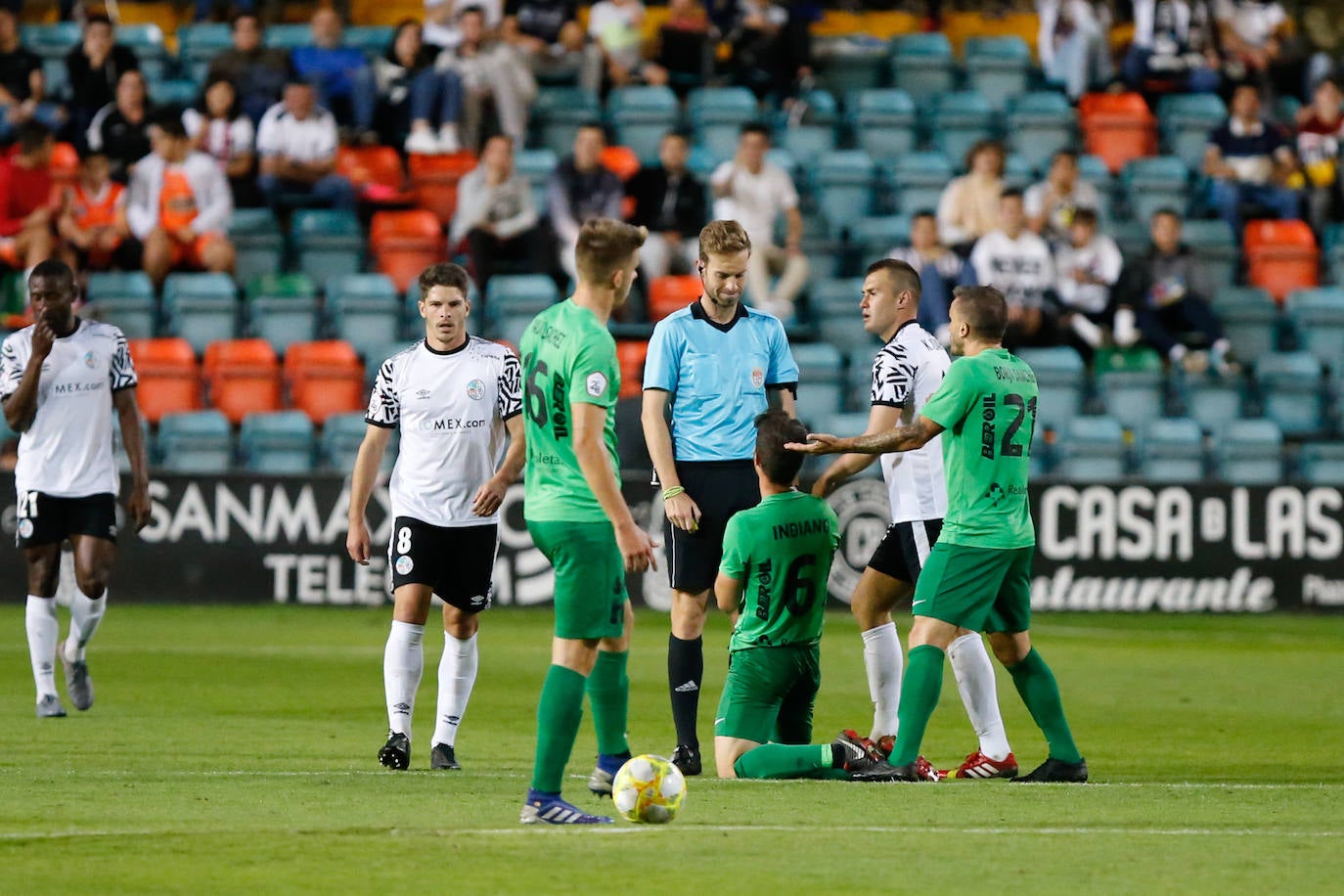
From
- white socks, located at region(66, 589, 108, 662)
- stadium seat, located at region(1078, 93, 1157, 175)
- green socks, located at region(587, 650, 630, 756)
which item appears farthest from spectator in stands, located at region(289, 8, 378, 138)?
green socks, located at region(587, 650, 630, 756)

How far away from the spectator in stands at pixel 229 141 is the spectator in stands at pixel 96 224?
1.07 metres

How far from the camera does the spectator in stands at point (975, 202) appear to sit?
19.5 metres

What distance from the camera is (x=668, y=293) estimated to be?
18.8 metres

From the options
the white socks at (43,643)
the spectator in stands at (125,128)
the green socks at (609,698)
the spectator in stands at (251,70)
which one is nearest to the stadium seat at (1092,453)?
the spectator in stands at (251,70)

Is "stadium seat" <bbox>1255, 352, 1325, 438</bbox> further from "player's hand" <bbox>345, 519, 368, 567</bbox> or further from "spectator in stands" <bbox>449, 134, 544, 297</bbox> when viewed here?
"player's hand" <bbox>345, 519, 368, 567</bbox>

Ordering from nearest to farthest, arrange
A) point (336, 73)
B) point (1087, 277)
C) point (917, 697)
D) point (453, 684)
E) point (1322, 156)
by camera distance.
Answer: point (917, 697), point (453, 684), point (1087, 277), point (336, 73), point (1322, 156)

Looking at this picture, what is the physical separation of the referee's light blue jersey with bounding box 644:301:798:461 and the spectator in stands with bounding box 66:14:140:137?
41.4ft

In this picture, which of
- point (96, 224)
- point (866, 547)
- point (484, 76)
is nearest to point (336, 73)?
point (484, 76)

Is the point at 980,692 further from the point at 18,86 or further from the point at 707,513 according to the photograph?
the point at 18,86

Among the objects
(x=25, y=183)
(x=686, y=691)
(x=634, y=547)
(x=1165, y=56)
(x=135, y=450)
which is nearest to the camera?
(x=634, y=547)

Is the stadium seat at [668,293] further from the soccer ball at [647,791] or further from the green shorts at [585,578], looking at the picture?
the soccer ball at [647,791]

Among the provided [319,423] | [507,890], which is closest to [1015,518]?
[507,890]

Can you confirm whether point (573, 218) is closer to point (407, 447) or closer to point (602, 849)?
point (407, 447)

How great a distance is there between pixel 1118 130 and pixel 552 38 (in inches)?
245
